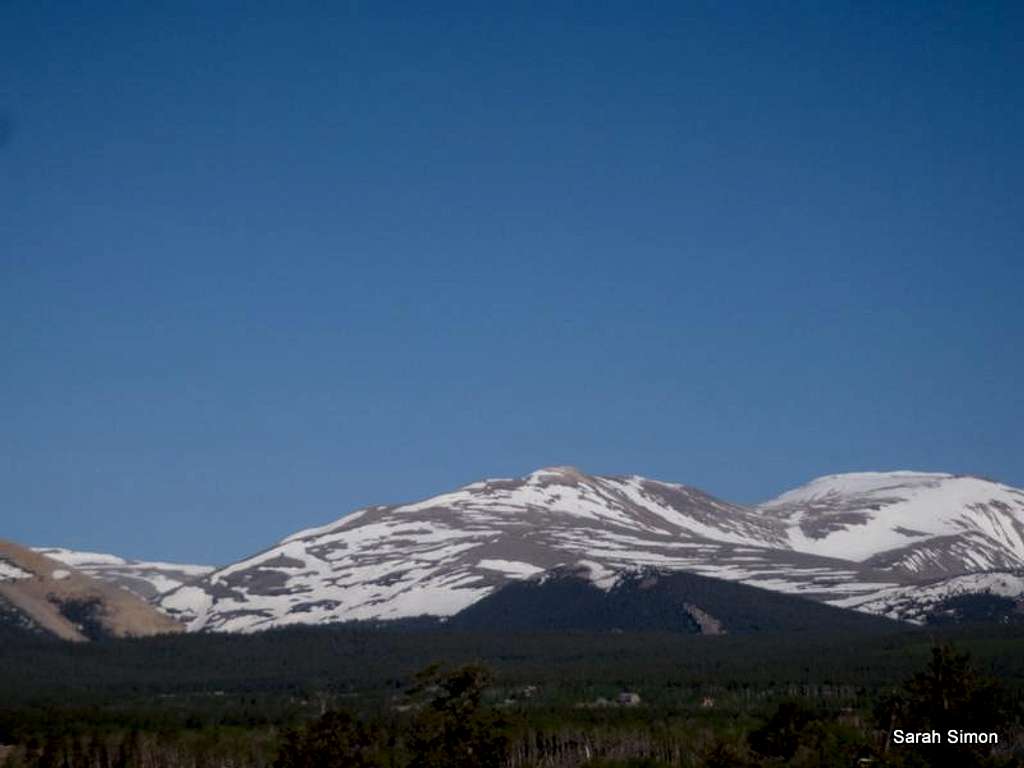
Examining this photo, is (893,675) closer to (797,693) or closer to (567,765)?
(797,693)

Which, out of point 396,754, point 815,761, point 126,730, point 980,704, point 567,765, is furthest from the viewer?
point 126,730

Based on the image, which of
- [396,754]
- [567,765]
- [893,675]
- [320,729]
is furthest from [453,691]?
[893,675]

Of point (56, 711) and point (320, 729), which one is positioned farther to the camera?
point (56, 711)

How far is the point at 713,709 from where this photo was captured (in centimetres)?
15988

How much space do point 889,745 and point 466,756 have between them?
60.1 ft

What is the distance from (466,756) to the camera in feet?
277

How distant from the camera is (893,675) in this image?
580ft

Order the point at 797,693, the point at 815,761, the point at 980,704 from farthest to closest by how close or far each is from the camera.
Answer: the point at 797,693 → the point at 815,761 → the point at 980,704

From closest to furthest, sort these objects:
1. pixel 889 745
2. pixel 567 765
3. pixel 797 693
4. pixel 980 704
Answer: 1. pixel 980 704
2. pixel 889 745
3. pixel 567 765
4. pixel 797 693

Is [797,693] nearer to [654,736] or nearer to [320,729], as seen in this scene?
[654,736]

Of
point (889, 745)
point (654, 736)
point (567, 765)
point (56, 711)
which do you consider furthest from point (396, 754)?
point (56, 711)

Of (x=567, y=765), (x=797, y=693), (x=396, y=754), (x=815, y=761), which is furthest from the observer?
(x=797, y=693)

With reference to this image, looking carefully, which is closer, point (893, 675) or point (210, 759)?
point (210, 759)

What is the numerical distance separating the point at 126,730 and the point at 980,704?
281ft
